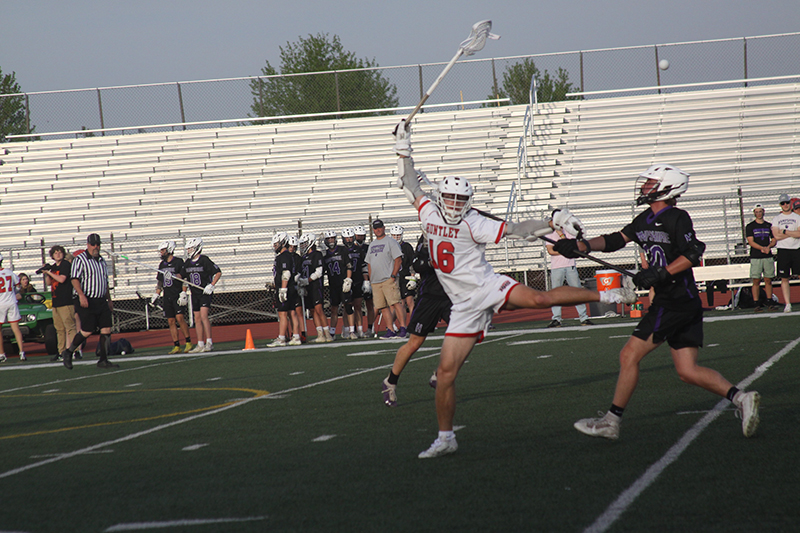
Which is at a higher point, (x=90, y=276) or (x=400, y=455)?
(x=90, y=276)

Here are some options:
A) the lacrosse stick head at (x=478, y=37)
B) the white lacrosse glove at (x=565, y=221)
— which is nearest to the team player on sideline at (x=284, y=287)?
the lacrosse stick head at (x=478, y=37)

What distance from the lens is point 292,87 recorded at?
27.8 m

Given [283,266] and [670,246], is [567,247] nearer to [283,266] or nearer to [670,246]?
[670,246]

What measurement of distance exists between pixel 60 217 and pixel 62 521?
21.9m

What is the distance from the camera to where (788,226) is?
13516 millimetres

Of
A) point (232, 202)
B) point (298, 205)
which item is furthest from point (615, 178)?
point (232, 202)

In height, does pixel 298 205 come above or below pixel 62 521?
above

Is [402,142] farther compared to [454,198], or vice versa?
[402,142]

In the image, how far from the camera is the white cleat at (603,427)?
188 inches

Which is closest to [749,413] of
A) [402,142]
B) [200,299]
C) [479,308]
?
[479,308]

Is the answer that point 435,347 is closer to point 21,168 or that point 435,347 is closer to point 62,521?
point 62,521

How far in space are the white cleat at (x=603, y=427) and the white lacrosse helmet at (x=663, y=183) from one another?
1.42m

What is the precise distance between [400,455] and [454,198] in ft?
5.34

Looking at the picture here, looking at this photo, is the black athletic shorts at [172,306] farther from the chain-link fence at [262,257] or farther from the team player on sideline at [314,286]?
the chain-link fence at [262,257]
